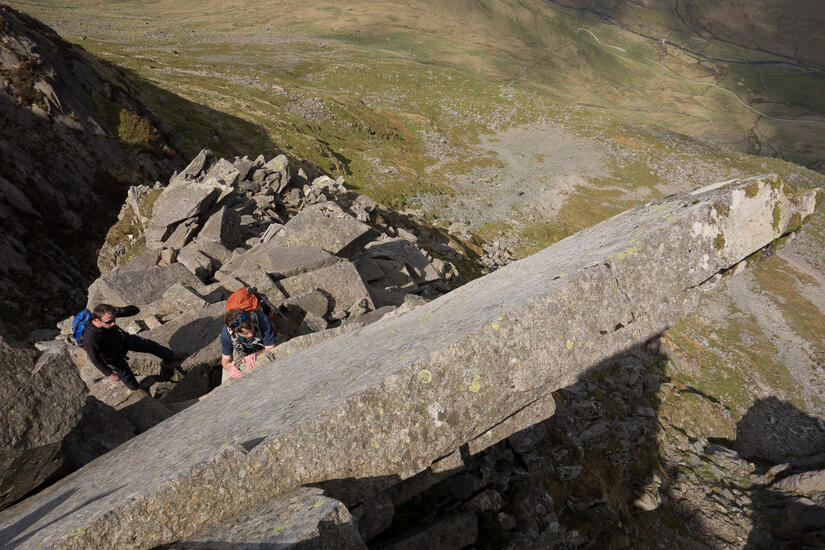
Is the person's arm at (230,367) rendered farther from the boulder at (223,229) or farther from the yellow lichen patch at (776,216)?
the yellow lichen patch at (776,216)

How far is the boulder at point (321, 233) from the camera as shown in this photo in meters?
17.2

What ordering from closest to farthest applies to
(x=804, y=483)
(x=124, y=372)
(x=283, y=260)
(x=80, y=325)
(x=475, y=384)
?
(x=475, y=384) → (x=80, y=325) → (x=124, y=372) → (x=283, y=260) → (x=804, y=483)

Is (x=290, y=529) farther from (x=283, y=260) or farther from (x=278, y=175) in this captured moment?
(x=278, y=175)

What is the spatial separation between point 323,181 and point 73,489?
28.6 meters

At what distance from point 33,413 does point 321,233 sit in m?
12.6

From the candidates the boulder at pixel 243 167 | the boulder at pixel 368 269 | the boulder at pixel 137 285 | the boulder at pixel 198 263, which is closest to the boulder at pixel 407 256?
the boulder at pixel 368 269

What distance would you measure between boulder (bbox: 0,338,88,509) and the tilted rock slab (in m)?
0.44

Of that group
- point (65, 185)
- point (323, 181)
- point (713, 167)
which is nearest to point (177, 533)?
point (65, 185)

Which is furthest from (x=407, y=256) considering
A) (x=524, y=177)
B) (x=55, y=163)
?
(x=524, y=177)

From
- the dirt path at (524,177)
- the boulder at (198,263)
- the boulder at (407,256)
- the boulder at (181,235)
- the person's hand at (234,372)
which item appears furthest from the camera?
the dirt path at (524,177)

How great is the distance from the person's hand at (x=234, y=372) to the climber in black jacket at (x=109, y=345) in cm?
324

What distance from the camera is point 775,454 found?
25.2 meters

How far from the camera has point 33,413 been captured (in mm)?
5684

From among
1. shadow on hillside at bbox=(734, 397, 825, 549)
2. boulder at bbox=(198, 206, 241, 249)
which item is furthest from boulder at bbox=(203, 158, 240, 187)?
A: shadow on hillside at bbox=(734, 397, 825, 549)
